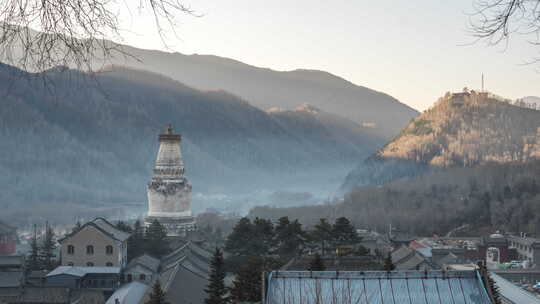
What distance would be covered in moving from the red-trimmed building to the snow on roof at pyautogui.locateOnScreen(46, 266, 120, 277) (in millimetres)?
18336

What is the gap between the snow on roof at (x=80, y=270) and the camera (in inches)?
1222

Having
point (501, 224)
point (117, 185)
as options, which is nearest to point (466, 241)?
point (501, 224)

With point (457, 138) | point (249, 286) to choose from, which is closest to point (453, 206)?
point (249, 286)

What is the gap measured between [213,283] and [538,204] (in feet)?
193

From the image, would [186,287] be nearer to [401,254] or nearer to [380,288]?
[380,288]

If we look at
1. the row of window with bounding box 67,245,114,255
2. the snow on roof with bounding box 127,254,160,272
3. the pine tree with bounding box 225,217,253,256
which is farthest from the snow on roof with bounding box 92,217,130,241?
the pine tree with bounding box 225,217,253,256

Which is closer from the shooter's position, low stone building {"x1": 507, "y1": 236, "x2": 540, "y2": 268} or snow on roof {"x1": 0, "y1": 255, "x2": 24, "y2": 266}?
snow on roof {"x1": 0, "y1": 255, "x2": 24, "y2": 266}

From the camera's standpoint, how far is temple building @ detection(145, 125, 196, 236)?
47.4 m

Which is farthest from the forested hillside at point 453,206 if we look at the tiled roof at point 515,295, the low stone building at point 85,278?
the low stone building at point 85,278

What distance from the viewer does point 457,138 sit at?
505 ft

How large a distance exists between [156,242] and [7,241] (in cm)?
2157

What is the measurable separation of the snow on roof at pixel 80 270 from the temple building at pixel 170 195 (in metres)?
13.7

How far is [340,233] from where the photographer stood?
32.5 m

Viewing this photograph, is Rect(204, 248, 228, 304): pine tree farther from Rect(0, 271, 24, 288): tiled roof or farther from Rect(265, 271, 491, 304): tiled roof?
Rect(0, 271, 24, 288): tiled roof
